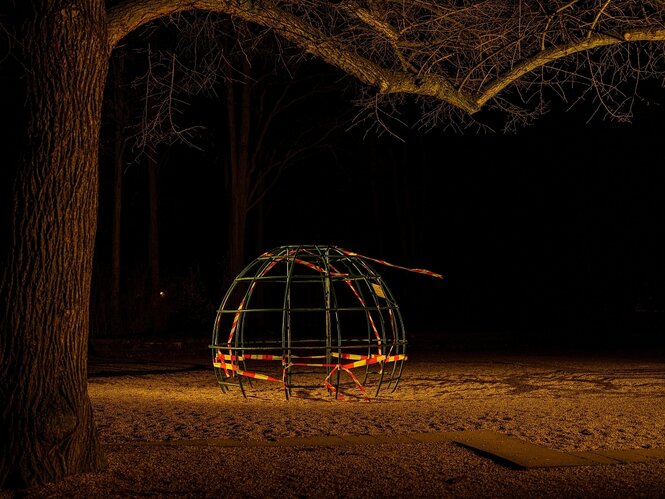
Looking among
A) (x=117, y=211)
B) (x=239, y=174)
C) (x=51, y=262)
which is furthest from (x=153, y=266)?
(x=51, y=262)

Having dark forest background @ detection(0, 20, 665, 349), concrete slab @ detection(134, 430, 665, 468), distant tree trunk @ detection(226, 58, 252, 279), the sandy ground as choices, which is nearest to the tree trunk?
the sandy ground

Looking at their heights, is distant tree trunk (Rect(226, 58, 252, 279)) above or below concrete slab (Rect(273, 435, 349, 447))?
above

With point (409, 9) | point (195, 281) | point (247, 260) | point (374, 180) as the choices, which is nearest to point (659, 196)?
point (374, 180)

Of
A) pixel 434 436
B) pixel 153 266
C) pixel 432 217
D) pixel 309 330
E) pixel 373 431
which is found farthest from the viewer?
pixel 432 217

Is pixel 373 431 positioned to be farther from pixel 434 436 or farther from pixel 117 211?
pixel 117 211

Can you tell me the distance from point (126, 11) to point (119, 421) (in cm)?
434

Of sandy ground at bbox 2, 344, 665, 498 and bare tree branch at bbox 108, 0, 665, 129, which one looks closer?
sandy ground at bbox 2, 344, 665, 498

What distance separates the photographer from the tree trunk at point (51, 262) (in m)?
6.84

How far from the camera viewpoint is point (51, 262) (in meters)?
7.00

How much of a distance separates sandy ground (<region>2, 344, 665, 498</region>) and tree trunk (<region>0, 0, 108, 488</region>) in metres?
0.32

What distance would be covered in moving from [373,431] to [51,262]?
3743 millimetres

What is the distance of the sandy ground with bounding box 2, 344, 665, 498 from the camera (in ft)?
22.5

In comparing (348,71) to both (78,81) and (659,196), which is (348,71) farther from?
(659,196)

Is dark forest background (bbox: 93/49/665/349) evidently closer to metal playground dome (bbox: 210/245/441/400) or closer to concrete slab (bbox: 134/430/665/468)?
metal playground dome (bbox: 210/245/441/400)
